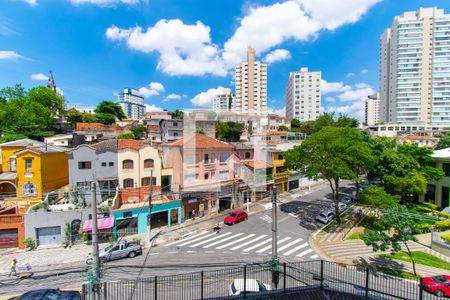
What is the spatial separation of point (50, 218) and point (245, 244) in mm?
17345

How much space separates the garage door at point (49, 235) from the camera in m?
19.1

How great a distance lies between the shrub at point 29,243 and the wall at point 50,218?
0.27 meters

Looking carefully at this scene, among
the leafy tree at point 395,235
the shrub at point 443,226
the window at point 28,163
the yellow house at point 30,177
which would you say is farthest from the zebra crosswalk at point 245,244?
the window at point 28,163

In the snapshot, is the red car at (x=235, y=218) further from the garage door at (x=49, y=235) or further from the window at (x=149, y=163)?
the garage door at (x=49, y=235)

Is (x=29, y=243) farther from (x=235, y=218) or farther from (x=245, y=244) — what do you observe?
(x=235, y=218)

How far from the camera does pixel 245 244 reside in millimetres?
19969

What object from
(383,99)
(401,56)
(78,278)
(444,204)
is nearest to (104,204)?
(78,278)

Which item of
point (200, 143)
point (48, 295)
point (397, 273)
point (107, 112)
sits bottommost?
point (397, 273)

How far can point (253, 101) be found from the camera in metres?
102

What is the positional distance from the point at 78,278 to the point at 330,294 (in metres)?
15.5

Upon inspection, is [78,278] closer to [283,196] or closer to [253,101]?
[283,196]

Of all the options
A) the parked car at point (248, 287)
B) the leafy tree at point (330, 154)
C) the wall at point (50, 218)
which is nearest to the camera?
the parked car at point (248, 287)

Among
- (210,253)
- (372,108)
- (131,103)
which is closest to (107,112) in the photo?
(210,253)

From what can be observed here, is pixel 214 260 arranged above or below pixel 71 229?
below
